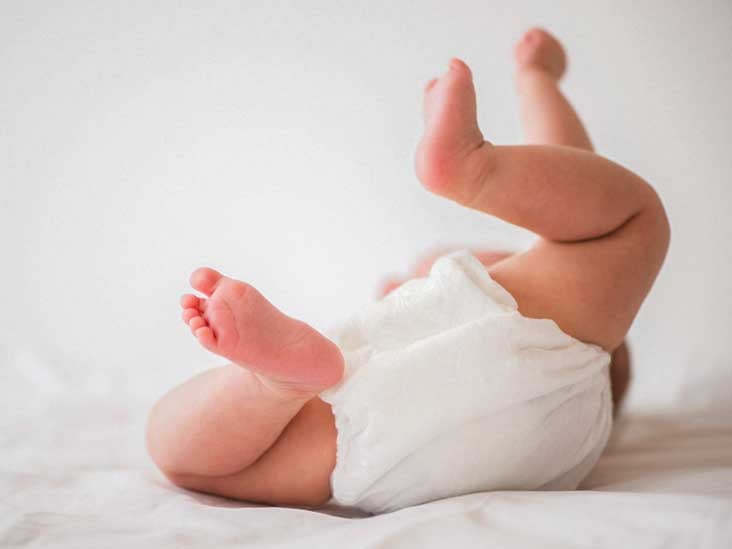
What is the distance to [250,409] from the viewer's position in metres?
0.83

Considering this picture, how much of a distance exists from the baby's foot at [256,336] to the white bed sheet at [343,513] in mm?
144

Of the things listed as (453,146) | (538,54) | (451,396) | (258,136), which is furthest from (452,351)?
(258,136)

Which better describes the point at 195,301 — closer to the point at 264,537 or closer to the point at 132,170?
the point at 264,537

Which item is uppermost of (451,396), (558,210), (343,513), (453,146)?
(453,146)

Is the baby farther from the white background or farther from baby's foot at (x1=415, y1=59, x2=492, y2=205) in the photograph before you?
the white background

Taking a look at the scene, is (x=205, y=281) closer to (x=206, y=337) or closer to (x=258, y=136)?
(x=206, y=337)

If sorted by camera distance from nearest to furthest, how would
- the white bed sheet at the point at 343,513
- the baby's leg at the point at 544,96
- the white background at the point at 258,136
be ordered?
1. the white bed sheet at the point at 343,513
2. the baby's leg at the point at 544,96
3. the white background at the point at 258,136

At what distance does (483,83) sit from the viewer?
1.88 m

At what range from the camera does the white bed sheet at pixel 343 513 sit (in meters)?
0.66

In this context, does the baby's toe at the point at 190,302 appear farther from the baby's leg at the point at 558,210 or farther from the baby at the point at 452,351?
the baby's leg at the point at 558,210

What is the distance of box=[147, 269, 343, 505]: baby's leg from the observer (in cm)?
73

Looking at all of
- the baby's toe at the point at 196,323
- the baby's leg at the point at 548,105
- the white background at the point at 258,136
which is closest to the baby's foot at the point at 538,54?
the baby's leg at the point at 548,105

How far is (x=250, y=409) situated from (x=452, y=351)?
0.21 m

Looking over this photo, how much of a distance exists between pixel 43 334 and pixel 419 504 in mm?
1052
